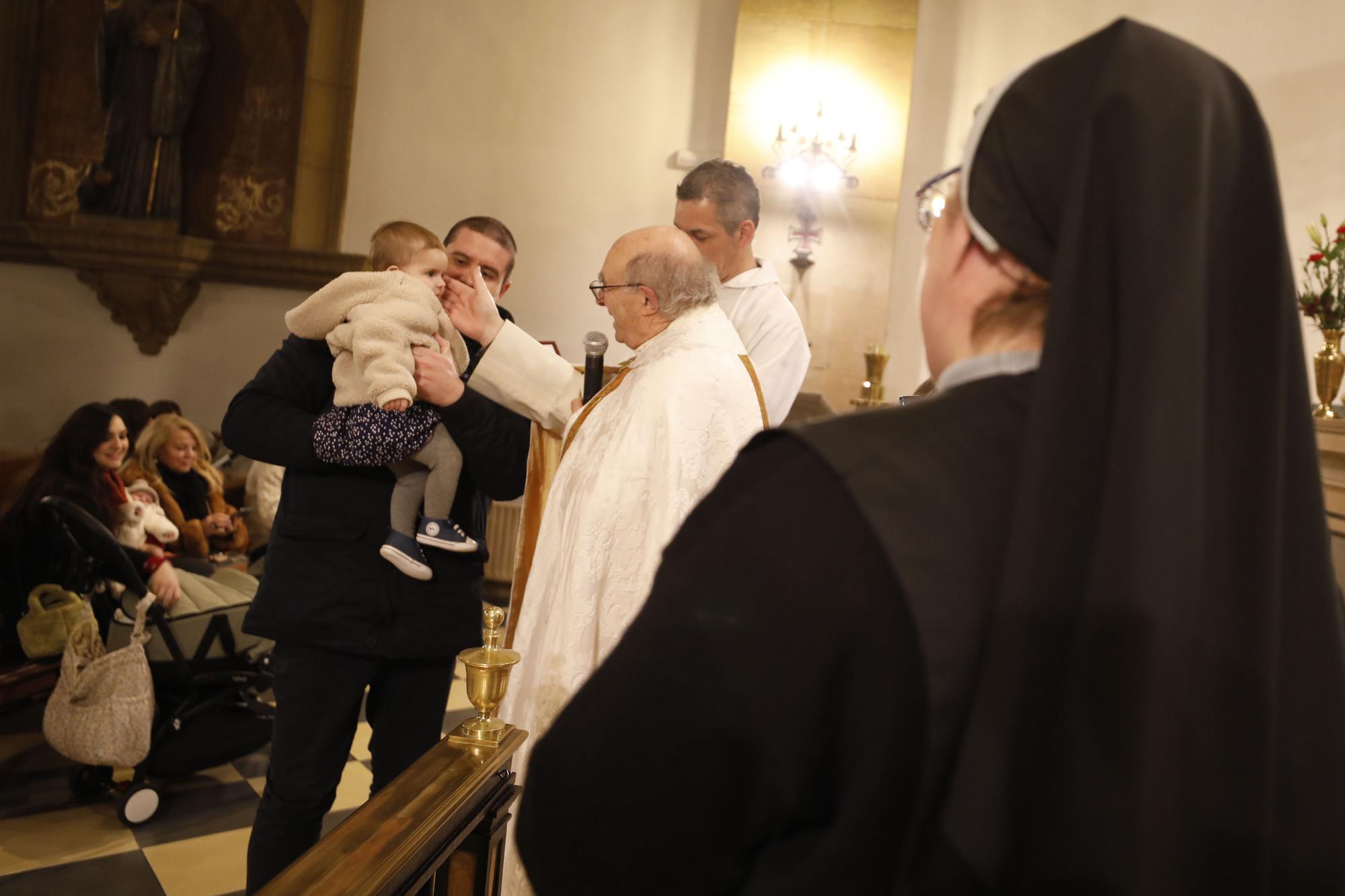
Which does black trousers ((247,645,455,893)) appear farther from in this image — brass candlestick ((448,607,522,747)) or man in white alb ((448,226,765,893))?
brass candlestick ((448,607,522,747))

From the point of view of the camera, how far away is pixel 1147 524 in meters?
0.74

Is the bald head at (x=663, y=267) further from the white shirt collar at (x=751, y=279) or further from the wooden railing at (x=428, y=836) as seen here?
the white shirt collar at (x=751, y=279)

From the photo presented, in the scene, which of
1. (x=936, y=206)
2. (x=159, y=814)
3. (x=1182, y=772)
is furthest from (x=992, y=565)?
(x=159, y=814)

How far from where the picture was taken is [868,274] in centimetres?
668

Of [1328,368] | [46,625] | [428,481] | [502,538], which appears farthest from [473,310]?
[502,538]

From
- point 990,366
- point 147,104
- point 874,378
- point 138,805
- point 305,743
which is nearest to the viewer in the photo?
point 990,366

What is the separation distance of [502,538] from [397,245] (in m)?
4.63

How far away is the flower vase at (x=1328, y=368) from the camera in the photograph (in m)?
3.86

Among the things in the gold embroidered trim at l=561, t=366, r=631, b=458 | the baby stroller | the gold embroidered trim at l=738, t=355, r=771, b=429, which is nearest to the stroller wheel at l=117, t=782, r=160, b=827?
the baby stroller

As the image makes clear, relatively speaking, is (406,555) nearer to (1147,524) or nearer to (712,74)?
(1147,524)

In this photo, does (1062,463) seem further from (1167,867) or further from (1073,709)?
(1167,867)

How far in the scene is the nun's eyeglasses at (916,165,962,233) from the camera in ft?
3.22

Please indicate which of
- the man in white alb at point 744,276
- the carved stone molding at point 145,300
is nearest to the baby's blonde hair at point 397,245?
the man in white alb at point 744,276

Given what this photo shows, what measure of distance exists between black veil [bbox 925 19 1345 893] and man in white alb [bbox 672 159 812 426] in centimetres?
259
